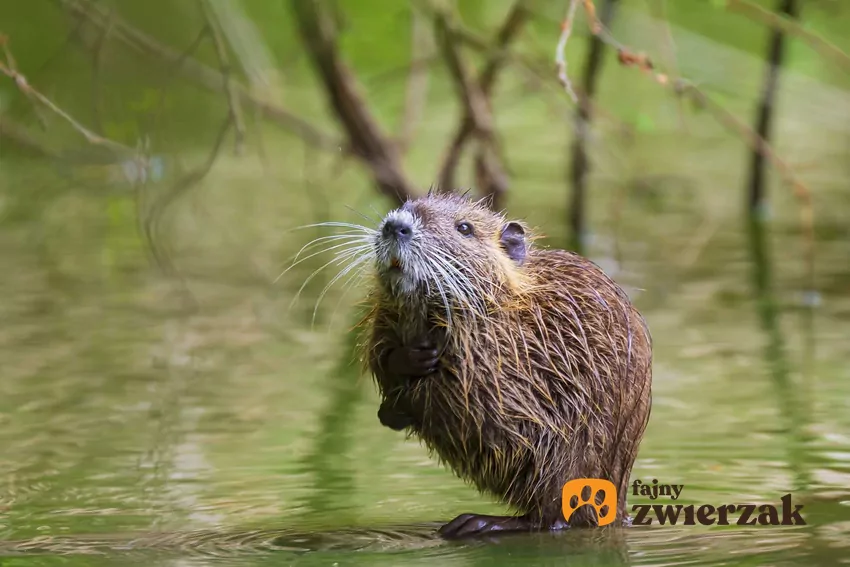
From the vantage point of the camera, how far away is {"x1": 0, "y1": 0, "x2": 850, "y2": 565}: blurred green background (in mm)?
3555

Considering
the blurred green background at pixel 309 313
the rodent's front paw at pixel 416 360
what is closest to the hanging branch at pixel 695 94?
the blurred green background at pixel 309 313

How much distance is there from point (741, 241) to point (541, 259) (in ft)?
16.4

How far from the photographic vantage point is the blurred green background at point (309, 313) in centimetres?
355

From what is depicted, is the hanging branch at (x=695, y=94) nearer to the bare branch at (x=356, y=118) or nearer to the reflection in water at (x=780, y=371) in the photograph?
the reflection in water at (x=780, y=371)

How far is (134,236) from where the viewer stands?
895 centimetres

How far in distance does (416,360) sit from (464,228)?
0.34 metres

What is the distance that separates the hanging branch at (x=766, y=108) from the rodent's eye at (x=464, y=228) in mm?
4371

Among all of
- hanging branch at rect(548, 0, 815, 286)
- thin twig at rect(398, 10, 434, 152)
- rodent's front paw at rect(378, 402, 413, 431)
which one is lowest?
rodent's front paw at rect(378, 402, 413, 431)

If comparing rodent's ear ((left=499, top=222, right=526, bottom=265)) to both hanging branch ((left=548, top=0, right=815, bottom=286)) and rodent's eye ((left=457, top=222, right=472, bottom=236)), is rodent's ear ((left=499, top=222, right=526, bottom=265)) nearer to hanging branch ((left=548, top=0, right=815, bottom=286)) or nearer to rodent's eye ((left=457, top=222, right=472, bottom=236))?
rodent's eye ((left=457, top=222, right=472, bottom=236))

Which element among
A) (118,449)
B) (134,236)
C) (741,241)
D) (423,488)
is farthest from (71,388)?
(741,241)

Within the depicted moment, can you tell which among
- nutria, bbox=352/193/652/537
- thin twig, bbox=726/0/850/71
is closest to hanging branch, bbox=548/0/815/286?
thin twig, bbox=726/0/850/71

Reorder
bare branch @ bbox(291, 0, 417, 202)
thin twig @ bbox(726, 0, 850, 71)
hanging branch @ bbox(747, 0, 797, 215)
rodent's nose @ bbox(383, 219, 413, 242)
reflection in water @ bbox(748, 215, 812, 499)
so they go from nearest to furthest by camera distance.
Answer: rodent's nose @ bbox(383, 219, 413, 242), reflection in water @ bbox(748, 215, 812, 499), thin twig @ bbox(726, 0, 850, 71), bare branch @ bbox(291, 0, 417, 202), hanging branch @ bbox(747, 0, 797, 215)

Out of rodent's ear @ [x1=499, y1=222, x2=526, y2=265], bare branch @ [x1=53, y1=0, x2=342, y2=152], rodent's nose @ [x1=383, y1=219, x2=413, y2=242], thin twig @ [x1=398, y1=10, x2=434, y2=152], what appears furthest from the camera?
thin twig @ [x1=398, y1=10, x2=434, y2=152]

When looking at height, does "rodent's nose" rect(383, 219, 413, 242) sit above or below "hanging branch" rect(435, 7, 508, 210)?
below
